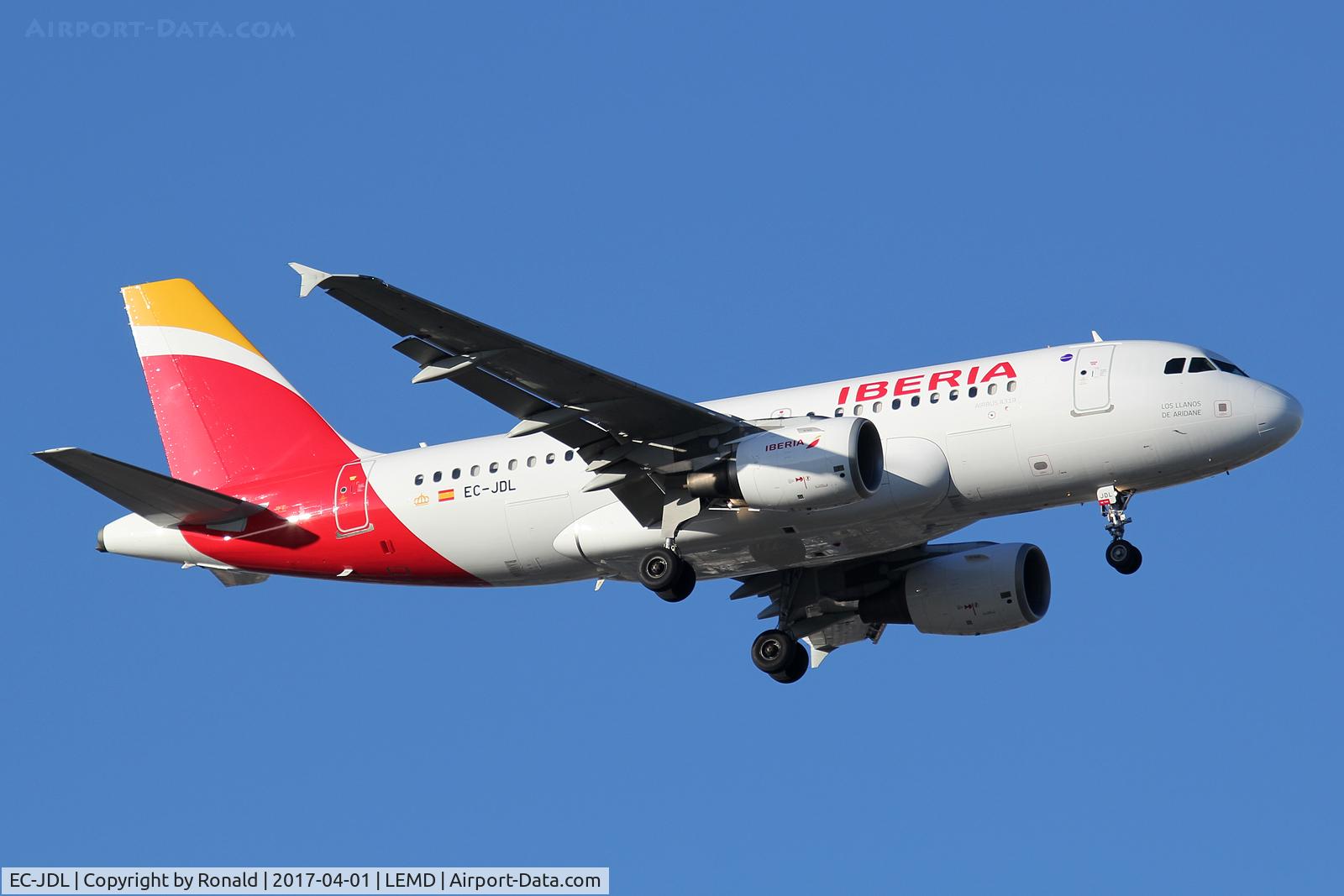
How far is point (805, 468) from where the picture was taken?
1303 inches

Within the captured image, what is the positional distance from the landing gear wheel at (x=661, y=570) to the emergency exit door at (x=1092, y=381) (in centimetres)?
→ 806

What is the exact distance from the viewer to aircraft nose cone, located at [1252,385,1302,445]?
33312 millimetres

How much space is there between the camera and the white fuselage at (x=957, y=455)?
3338 centimetres

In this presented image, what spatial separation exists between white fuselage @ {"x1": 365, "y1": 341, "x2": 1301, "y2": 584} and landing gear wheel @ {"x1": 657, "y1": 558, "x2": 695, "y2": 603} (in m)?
0.36

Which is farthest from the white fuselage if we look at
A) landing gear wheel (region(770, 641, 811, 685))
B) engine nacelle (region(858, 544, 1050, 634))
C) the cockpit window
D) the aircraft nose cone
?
engine nacelle (region(858, 544, 1050, 634))

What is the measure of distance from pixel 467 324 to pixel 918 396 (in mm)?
8947

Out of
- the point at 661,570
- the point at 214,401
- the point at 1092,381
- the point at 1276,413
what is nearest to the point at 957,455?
the point at 1092,381

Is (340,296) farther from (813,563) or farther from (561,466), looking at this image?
(813,563)

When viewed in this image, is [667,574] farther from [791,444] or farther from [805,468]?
[805,468]

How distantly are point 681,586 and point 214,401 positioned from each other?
A: 12.4 meters

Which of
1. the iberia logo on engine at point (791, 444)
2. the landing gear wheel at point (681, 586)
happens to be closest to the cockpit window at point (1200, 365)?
the iberia logo on engine at point (791, 444)

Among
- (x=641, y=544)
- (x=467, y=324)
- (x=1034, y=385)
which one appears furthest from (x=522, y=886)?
(x=1034, y=385)

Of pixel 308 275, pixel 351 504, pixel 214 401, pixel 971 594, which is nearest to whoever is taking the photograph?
pixel 308 275

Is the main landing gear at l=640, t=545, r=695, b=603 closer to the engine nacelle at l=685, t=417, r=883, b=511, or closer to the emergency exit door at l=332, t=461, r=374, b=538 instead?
the engine nacelle at l=685, t=417, r=883, b=511
